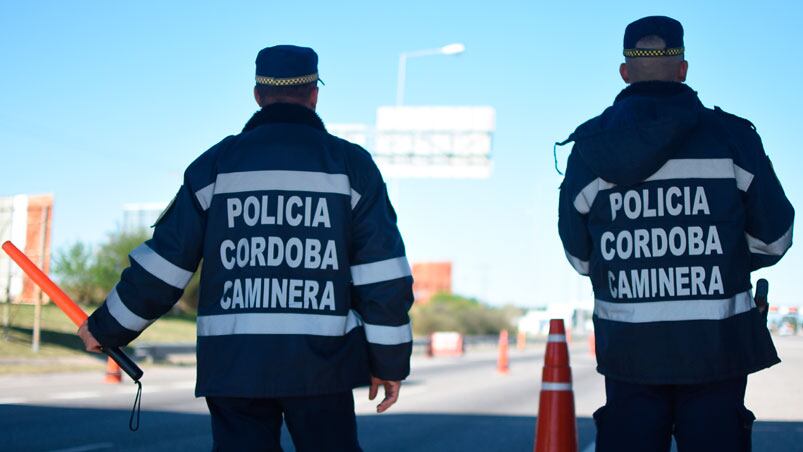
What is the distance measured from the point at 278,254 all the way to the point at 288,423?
53cm

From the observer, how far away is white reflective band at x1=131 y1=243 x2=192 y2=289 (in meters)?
3.88

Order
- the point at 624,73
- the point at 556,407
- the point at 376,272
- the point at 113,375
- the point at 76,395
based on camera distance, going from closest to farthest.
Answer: the point at 376,272 → the point at 624,73 → the point at 556,407 → the point at 76,395 → the point at 113,375

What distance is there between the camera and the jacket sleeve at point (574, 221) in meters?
4.08

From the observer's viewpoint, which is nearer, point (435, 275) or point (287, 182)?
point (287, 182)

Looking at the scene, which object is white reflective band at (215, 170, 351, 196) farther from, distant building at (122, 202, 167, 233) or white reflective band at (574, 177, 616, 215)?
distant building at (122, 202, 167, 233)

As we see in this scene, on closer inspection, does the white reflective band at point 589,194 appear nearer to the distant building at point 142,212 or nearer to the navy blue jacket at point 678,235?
the navy blue jacket at point 678,235

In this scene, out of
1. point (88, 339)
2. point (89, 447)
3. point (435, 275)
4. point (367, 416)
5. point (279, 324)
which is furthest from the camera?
point (435, 275)

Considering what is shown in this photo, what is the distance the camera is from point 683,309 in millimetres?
3793

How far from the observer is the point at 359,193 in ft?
12.8

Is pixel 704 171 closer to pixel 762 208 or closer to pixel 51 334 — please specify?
pixel 762 208

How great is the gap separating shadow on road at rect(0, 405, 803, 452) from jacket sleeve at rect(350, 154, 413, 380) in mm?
5516

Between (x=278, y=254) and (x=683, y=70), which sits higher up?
(x=683, y=70)

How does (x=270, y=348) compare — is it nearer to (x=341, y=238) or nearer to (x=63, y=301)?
(x=341, y=238)

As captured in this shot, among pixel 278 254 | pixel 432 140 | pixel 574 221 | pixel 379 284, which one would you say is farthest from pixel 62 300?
pixel 432 140
